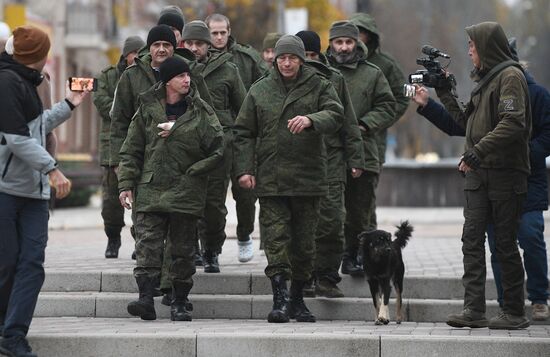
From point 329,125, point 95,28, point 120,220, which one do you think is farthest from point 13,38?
point 95,28

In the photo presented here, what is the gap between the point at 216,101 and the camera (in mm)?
12852

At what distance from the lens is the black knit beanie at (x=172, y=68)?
1123cm

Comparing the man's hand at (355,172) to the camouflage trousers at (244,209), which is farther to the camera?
the camouflage trousers at (244,209)

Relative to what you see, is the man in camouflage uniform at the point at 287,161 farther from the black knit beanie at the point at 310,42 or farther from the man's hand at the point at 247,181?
the black knit beanie at the point at 310,42

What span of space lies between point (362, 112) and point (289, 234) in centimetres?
194

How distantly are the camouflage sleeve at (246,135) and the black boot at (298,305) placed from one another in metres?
0.93

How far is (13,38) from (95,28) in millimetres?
40164

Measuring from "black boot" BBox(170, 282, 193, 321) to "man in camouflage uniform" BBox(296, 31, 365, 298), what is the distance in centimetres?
120

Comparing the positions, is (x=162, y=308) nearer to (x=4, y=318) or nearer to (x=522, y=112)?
(x=4, y=318)

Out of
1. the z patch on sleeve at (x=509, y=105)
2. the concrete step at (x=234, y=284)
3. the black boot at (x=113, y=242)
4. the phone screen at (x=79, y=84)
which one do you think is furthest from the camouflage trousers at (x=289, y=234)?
the black boot at (x=113, y=242)

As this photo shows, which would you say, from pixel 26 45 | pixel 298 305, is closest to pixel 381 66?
pixel 298 305

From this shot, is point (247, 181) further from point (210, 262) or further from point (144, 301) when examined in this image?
point (210, 262)

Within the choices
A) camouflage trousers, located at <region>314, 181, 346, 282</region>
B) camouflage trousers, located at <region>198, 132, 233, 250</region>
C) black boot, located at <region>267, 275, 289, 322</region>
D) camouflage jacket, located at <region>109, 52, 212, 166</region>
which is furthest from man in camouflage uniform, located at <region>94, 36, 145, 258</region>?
black boot, located at <region>267, 275, 289, 322</region>

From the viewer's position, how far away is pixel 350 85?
13.1 m
